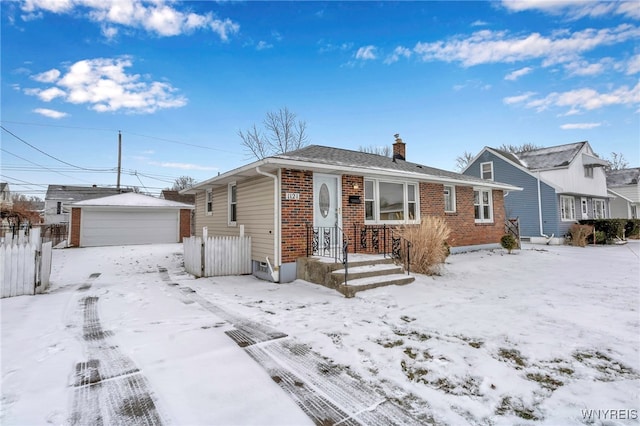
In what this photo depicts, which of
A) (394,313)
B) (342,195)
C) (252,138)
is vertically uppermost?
(252,138)

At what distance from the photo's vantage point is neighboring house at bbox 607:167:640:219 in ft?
90.3

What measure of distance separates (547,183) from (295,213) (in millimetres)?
18351

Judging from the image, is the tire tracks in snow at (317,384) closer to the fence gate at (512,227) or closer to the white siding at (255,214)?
the white siding at (255,214)

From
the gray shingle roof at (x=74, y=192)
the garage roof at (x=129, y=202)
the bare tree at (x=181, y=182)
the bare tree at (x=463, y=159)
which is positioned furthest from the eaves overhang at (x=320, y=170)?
the bare tree at (x=181, y=182)

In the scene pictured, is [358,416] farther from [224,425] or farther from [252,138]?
[252,138]

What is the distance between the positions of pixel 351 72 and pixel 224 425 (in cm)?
1599

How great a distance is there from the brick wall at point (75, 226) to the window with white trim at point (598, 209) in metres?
36.5

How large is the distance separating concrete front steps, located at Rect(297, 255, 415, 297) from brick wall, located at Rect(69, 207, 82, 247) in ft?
55.1

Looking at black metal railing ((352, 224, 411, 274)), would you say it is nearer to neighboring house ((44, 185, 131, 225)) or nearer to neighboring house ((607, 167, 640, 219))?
neighboring house ((607, 167, 640, 219))

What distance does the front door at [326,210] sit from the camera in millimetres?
8406

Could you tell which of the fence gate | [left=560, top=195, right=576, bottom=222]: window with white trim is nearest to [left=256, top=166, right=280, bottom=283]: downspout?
the fence gate

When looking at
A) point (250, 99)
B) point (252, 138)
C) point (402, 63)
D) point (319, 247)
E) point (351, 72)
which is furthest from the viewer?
point (252, 138)

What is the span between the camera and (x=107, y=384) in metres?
2.58

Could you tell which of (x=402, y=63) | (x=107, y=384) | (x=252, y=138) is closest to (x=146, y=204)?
(x=252, y=138)
